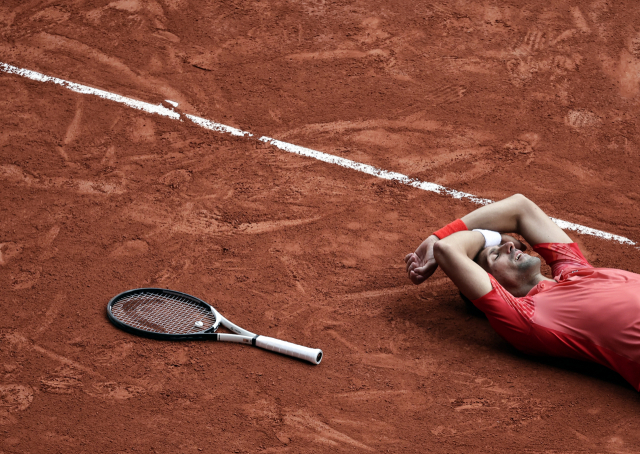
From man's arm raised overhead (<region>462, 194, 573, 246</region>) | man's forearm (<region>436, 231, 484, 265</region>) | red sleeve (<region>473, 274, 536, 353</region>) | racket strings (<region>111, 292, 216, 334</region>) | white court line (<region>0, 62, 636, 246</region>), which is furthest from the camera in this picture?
white court line (<region>0, 62, 636, 246</region>)

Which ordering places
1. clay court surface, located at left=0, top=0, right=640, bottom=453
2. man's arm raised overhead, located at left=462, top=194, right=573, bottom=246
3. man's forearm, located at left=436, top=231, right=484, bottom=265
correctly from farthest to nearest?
man's arm raised overhead, located at left=462, top=194, right=573, bottom=246, man's forearm, located at left=436, top=231, right=484, bottom=265, clay court surface, located at left=0, top=0, right=640, bottom=453

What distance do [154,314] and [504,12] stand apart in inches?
223

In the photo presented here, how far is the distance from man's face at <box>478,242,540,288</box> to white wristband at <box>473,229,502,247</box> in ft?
0.18

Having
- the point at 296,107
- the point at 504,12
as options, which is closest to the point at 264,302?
the point at 296,107

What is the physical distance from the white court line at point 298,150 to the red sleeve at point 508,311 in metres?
1.62

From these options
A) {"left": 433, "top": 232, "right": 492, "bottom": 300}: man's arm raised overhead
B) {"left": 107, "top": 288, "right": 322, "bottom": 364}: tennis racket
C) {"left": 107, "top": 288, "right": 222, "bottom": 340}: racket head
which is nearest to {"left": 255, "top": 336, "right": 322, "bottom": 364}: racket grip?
{"left": 107, "top": 288, "right": 322, "bottom": 364}: tennis racket

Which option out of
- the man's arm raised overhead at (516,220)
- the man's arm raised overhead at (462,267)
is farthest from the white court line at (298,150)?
the man's arm raised overhead at (462,267)

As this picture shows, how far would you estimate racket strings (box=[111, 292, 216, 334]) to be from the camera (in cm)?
434

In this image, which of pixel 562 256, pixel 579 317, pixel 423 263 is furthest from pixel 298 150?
pixel 579 317

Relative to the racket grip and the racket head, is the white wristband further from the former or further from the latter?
the racket head

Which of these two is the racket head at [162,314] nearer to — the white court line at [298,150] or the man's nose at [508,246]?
the man's nose at [508,246]

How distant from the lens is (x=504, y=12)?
7.90 metres

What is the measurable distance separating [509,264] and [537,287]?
0.23 m

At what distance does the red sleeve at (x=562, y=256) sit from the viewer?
4.47 meters
